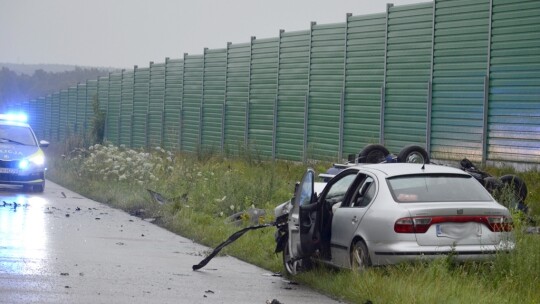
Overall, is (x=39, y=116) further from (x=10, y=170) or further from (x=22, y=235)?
(x=22, y=235)

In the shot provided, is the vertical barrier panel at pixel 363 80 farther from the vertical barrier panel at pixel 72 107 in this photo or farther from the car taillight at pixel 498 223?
the vertical barrier panel at pixel 72 107

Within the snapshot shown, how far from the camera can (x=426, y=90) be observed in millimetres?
27359

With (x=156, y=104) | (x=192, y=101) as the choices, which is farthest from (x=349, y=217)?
(x=156, y=104)

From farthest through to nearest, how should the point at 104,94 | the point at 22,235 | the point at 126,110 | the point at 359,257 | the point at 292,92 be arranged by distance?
the point at 104,94 < the point at 126,110 < the point at 292,92 < the point at 22,235 < the point at 359,257

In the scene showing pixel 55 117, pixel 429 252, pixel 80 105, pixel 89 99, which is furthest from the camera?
pixel 55 117

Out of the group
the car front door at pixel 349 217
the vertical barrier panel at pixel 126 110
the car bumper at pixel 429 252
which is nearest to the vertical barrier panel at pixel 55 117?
the vertical barrier panel at pixel 126 110

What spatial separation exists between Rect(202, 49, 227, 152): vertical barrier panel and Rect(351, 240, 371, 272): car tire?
26809 millimetres

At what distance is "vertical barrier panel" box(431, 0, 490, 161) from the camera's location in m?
25.5

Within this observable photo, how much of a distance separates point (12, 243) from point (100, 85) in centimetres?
4443

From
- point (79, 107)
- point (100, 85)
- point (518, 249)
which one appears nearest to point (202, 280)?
point (518, 249)

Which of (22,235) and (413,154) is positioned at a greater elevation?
(413,154)

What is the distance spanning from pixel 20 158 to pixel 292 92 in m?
8.05

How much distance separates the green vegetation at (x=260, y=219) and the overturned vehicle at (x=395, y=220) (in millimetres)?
178

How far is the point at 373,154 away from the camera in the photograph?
66.1 feet
